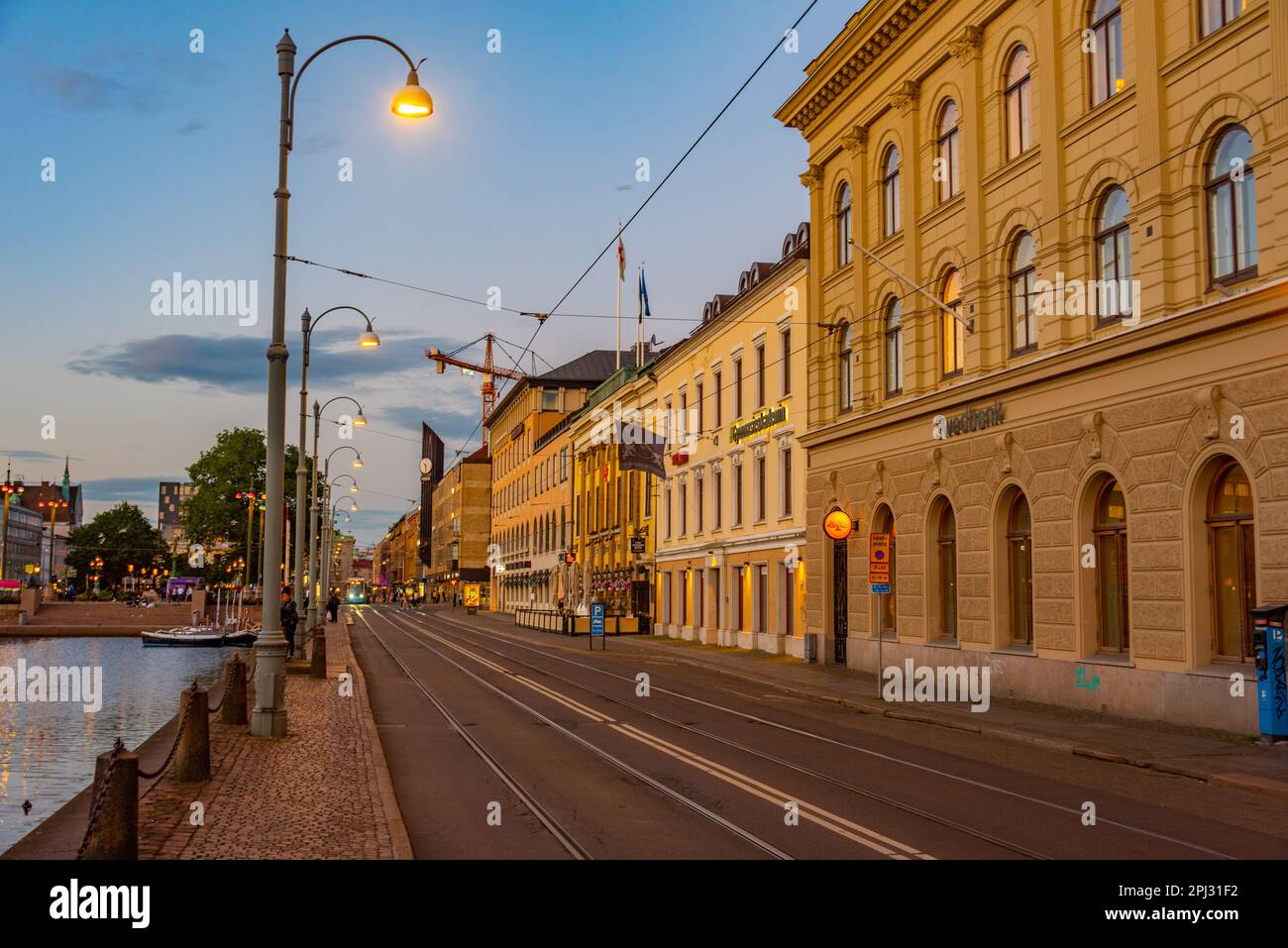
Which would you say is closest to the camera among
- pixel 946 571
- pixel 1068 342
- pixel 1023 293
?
pixel 1068 342

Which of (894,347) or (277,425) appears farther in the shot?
(894,347)

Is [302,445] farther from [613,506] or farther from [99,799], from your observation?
[613,506]

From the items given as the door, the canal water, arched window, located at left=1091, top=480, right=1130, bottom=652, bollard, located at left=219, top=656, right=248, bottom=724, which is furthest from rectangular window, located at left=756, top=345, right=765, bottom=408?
bollard, located at left=219, top=656, right=248, bottom=724

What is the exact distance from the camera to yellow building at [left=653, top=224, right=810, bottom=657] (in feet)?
127

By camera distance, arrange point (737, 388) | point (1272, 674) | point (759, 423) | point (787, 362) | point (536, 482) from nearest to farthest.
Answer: point (1272, 674), point (787, 362), point (759, 423), point (737, 388), point (536, 482)

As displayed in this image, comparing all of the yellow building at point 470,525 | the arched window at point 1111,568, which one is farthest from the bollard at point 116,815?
the yellow building at point 470,525

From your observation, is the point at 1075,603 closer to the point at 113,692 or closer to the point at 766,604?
the point at 766,604

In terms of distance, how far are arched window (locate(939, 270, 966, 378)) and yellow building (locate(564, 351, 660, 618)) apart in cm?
2426

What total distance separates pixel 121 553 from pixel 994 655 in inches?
6270

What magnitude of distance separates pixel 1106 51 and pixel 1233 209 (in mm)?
4953

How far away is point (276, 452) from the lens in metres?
17.1

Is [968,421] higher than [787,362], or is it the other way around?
[787,362]

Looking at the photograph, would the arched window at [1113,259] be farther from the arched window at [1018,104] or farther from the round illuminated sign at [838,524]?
the round illuminated sign at [838,524]

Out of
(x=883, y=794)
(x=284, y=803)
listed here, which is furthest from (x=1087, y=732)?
(x=284, y=803)
